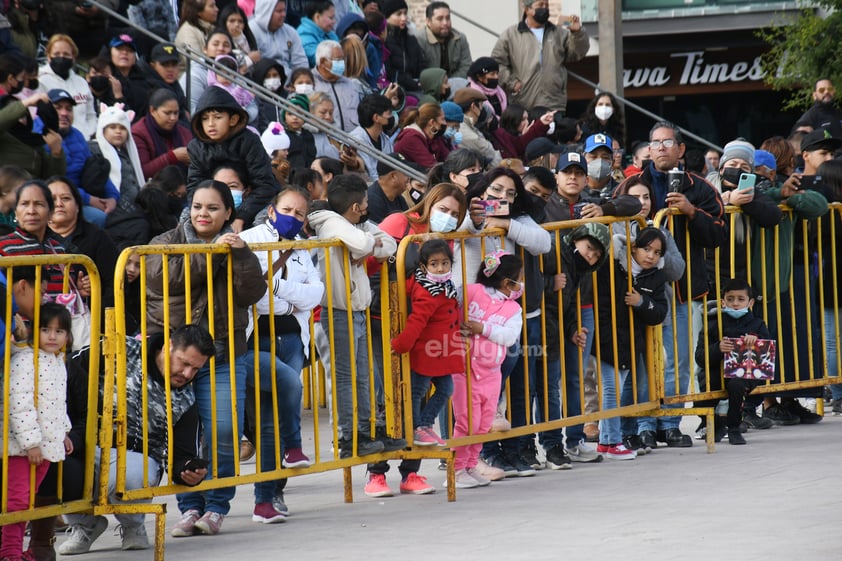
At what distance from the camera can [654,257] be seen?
400 inches

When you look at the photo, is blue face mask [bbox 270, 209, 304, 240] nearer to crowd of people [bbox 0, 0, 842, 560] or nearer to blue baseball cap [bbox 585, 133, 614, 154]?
→ crowd of people [bbox 0, 0, 842, 560]

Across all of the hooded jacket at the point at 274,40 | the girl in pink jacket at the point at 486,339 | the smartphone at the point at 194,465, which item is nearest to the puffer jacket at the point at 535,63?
the hooded jacket at the point at 274,40

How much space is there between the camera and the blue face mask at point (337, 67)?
50.3ft

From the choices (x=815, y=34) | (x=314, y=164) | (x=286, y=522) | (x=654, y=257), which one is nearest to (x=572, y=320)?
(x=654, y=257)

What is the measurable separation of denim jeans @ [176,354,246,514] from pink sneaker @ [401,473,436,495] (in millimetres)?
1466

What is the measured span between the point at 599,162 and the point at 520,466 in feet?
10.3

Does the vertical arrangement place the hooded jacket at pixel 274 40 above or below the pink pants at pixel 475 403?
above

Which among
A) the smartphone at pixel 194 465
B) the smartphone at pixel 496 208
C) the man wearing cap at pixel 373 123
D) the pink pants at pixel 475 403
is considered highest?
the man wearing cap at pixel 373 123

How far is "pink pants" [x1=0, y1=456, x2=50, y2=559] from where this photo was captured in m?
6.61


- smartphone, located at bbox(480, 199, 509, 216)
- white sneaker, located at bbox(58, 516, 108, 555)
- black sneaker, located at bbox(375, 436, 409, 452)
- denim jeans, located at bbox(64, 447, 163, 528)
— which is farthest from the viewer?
smartphone, located at bbox(480, 199, 509, 216)

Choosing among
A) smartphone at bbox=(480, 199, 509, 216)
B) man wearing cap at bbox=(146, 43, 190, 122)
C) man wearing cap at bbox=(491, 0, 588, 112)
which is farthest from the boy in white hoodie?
man wearing cap at bbox=(491, 0, 588, 112)

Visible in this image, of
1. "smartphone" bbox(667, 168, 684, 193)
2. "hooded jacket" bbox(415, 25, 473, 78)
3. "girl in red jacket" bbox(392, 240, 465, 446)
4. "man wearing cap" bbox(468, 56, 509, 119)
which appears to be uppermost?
"hooded jacket" bbox(415, 25, 473, 78)

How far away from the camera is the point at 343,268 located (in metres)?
8.41

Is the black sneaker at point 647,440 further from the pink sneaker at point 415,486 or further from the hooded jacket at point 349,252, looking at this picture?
the hooded jacket at point 349,252
